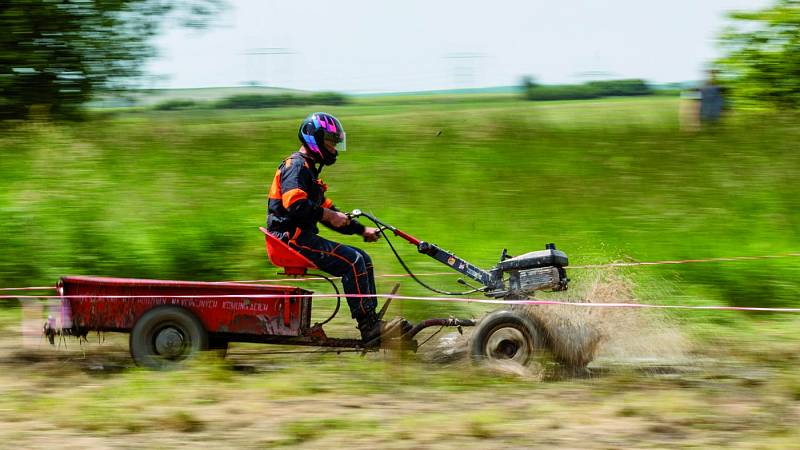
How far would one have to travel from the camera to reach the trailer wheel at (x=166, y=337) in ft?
26.5

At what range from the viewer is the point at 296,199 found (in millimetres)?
7887

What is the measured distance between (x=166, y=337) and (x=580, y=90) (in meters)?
12.1

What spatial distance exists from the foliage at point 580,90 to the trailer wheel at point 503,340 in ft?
36.2

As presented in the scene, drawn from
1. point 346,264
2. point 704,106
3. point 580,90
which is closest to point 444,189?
point 704,106

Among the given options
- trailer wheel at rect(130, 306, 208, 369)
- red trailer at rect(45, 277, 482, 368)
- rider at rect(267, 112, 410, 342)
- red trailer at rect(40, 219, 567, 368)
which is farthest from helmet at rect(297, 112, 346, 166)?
trailer wheel at rect(130, 306, 208, 369)

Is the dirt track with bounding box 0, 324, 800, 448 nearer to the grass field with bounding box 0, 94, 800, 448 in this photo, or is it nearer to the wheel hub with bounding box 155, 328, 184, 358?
the grass field with bounding box 0, 94, 800, 448

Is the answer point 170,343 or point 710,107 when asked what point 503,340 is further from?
point 710,107

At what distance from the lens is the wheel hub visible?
26.7 feet

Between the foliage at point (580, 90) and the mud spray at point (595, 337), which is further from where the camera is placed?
the foliage at point (580, 90)

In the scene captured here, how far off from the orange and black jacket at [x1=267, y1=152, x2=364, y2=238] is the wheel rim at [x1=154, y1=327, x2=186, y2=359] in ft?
3.45

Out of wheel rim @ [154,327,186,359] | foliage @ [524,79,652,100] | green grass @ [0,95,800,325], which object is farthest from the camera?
foliage @ [524,79,652,100]

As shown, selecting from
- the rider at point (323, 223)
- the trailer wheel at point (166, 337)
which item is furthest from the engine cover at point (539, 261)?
the trailer wheel at point (166, 337)

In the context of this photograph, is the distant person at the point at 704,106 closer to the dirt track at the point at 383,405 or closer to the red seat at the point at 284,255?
the dirt track at the point at 383,405

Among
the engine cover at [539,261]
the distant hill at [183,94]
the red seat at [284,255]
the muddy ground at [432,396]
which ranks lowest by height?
the muddy ground at [432,396]
